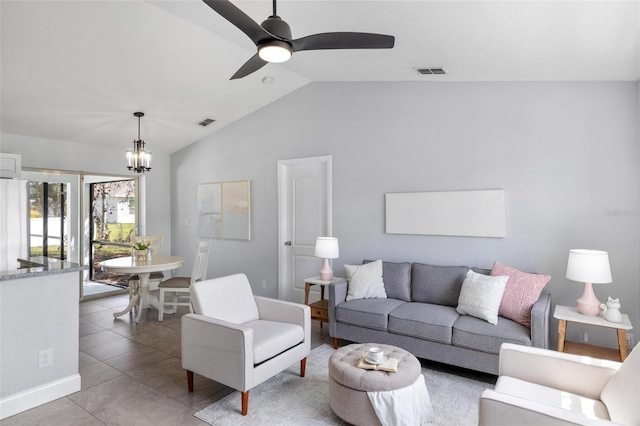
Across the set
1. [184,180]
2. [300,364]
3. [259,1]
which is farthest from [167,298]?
[259,1]

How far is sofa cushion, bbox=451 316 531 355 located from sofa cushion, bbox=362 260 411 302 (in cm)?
78

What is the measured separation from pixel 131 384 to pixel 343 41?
305cm

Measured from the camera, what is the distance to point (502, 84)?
3.61 metres

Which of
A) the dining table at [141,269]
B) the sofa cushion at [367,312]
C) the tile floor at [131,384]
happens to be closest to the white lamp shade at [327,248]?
the sofa cushion at [367,312]

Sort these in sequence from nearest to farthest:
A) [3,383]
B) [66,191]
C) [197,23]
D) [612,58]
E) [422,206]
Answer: [3,383] → [612,58] → [197,23] → [422,206] → [66,191]

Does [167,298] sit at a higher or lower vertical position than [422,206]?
lower

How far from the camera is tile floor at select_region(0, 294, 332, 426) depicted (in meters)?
2.45

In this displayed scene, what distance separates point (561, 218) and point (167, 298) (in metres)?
5.27

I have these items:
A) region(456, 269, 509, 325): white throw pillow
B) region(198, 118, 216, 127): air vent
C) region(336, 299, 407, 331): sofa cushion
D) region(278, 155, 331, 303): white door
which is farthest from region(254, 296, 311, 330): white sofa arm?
region(198, 118, 216, 127): air vent

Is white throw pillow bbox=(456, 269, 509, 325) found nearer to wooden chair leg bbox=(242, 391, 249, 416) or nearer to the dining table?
wooden chair leg bbox=(242, 391, 249, 416)

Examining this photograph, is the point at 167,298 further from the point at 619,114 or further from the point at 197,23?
the point at 619,114

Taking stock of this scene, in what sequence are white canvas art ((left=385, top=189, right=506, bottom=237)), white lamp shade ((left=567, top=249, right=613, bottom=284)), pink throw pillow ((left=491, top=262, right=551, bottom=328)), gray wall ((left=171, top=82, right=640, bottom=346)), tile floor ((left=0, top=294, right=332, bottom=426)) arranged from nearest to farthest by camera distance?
tile floor ((left=0, top=294, right=332, bottom=426)) → white lamp shade ((left=567, top=249, right=613, bottom=284)) → pink throw pillow ((left=491, top=262, right=551, bottom=328)) → gray wall ((left=171, top=82, right=640, bottom=346)) → white canvas art ((left=385, top=189, right=506, bottom=237))

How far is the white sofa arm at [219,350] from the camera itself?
2.41 metres

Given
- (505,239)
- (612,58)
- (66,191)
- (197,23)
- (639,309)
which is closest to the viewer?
(612,58)
